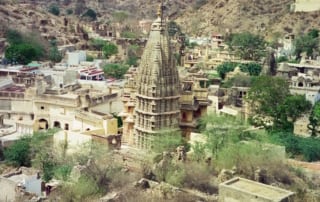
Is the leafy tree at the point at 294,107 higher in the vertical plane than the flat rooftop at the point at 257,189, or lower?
higher

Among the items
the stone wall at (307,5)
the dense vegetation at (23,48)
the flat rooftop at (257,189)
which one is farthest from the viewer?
the stone wall at (307,5)

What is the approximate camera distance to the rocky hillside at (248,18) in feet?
216

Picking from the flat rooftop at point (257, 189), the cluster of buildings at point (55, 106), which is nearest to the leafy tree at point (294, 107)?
the cluster of buildings at point (55, 106)

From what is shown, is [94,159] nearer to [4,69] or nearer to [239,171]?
[239,171]

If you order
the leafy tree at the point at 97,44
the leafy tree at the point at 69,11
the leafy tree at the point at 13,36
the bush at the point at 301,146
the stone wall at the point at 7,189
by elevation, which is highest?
the leafy tree at the point at 69,11

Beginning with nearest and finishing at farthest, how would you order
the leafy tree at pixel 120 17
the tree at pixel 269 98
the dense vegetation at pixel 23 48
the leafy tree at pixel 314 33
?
the tree at pixel 269 98
the dense vegetation at pixel 23 48
the leafy tree at pixel 314 33
the leafy tree at pixel 120 17

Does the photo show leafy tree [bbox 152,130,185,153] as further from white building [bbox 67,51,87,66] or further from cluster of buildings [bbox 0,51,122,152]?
white building [bbox 67,51,87,66]

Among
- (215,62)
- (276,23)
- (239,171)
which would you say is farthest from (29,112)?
(276,23)

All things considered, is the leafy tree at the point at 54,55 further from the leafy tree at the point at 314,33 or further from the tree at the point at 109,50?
the leafy tree at the point at 314,33

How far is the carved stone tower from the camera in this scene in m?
25.2

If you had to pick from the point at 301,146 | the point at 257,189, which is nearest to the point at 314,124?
the point at 301,146

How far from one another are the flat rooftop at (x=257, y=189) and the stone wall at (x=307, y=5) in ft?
172

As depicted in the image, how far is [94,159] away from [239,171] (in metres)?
Answer: 5.40

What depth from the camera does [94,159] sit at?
73.6 ft
